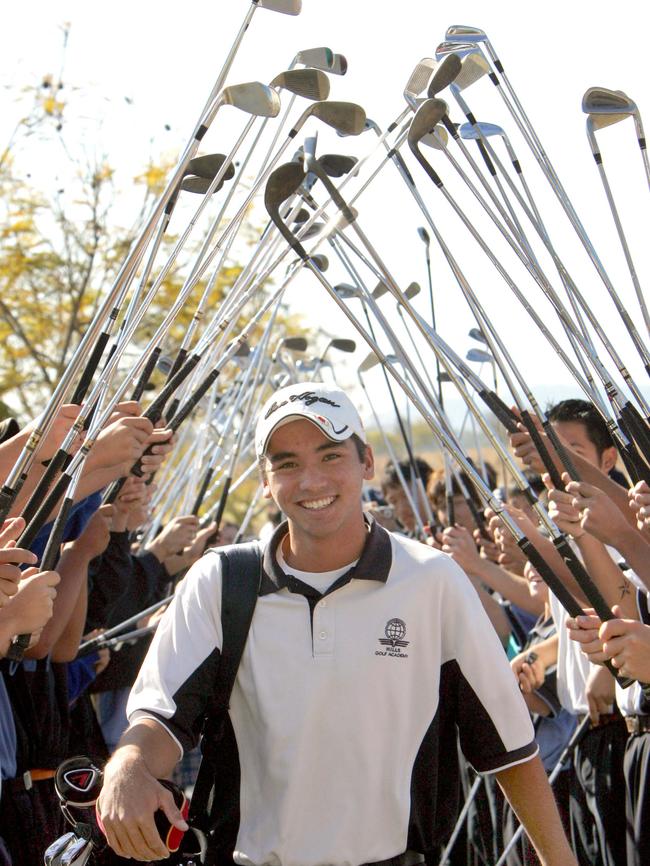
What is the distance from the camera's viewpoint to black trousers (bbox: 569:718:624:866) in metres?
4.42

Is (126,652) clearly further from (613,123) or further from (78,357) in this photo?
(613,123)

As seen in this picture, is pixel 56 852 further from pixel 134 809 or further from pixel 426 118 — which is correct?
pixel 426 118

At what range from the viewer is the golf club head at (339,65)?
149 inches

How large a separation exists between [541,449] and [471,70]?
4.11 ft

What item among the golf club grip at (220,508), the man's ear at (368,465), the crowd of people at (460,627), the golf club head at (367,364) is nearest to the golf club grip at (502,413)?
the crowd of people at (460,627)

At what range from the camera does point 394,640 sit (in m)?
2.87

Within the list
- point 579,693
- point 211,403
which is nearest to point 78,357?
point 579,693

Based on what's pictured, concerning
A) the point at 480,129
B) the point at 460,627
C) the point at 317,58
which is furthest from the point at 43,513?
the point at 480,129

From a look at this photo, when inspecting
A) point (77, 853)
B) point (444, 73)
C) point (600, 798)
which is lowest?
point (600, 798)

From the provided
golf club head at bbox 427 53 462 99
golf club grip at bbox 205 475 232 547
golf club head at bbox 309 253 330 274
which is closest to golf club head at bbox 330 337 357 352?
golf club grip at bbox 205 475 232 547

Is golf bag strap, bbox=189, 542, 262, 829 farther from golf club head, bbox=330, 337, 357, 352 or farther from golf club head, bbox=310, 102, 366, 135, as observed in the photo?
golf club head, bbox=330, 337, 357, 352

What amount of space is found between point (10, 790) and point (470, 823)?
8.65 ft

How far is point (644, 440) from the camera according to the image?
358 centimetres

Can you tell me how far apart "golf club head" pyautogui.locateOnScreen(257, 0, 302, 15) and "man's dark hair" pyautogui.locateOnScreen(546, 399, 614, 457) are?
2.10 m
